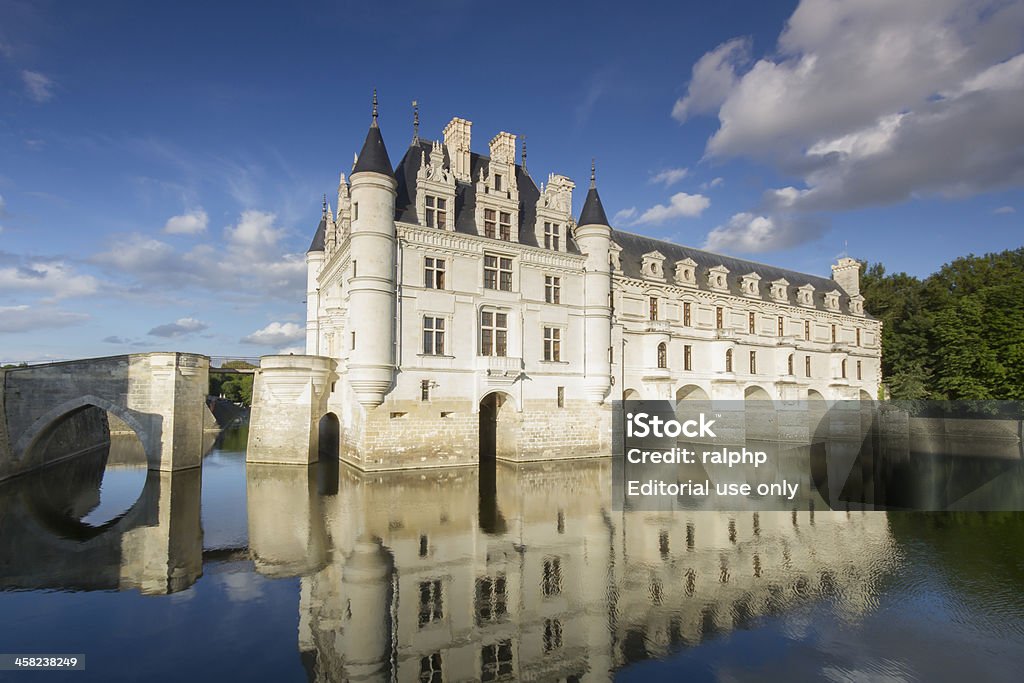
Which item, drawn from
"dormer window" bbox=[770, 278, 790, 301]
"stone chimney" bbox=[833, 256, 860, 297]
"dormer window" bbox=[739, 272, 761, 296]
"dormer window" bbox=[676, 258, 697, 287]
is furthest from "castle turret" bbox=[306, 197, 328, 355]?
"stone chimney" bbox=[833, 256, 860, 297]

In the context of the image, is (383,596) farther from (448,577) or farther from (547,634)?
(547,634)

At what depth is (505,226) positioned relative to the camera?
97.0ft

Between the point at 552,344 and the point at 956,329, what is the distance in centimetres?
3409

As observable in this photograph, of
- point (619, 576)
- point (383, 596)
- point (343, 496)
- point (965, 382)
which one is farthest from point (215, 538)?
point (965, 382)

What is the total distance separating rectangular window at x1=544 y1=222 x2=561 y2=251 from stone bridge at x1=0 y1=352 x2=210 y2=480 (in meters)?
19.1

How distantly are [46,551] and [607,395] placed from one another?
988 inches

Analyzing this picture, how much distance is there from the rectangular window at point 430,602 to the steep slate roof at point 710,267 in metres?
26.5

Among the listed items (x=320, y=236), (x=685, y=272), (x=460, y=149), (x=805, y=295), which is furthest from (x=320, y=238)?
(x=805, y=295)

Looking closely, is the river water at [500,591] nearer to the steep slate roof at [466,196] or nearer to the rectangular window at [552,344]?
the rectangular window at [552,344]

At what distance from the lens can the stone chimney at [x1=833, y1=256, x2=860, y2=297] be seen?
163 feet

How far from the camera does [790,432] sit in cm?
3747

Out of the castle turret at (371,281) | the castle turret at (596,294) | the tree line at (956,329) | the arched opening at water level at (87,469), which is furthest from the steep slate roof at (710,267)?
the arched opening at water level at (87,469)

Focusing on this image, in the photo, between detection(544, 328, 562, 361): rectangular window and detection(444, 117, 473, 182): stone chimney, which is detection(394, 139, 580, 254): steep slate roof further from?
detection(544, 328, 562, 361): rectangular window

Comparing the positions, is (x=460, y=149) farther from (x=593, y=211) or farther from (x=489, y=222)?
(x=593, y=211)
